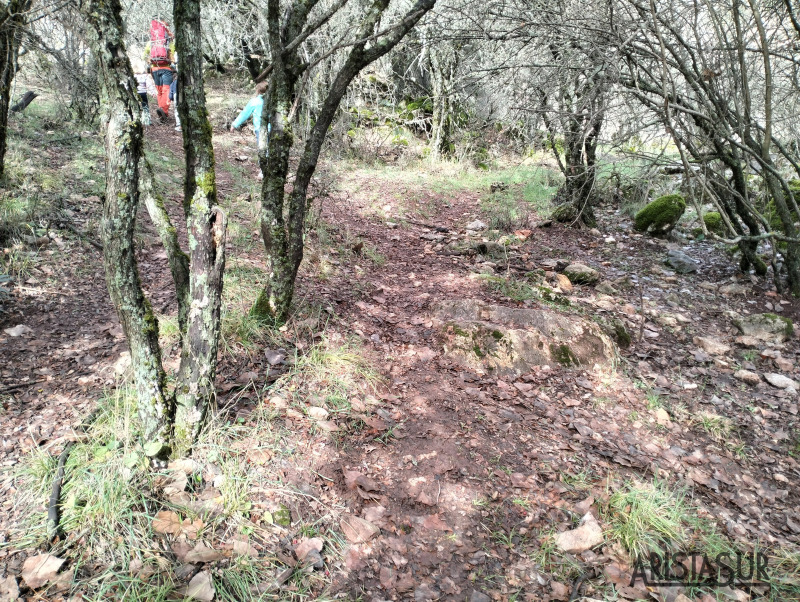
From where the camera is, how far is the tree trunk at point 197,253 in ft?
7.79

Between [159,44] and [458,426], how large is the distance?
982 cm

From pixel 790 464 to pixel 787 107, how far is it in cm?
422

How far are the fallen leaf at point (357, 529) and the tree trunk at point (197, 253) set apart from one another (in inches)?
34.9

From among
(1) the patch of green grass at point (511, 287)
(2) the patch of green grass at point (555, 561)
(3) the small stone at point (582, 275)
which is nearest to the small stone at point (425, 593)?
(2) the patch of green grass at point (555, 561)

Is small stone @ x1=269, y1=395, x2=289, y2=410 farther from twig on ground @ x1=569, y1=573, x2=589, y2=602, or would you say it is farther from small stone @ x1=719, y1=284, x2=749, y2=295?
small stone @ x1=719, y1=284, x2=749, y2=295

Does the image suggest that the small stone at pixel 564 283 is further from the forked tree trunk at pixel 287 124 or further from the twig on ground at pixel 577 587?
the twig on ground at pixel 577 587

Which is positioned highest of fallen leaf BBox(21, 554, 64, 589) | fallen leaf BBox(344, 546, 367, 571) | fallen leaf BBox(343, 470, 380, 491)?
fallen leaf BBox(21, 554, 64, 589)

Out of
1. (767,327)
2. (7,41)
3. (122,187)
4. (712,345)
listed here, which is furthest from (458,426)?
(7,41)

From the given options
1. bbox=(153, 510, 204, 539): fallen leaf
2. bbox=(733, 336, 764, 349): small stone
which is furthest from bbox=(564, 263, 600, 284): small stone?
bbox=(153, 510, 204, 539): fallen leaf

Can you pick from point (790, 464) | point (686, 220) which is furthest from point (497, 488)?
point (686, 220)

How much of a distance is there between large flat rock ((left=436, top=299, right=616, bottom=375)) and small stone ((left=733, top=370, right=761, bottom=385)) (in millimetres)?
967

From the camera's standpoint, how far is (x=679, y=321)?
456cm

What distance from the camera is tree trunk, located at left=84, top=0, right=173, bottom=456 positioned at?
1971 mm

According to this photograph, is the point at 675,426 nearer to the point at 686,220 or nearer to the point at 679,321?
the point at 679,321
